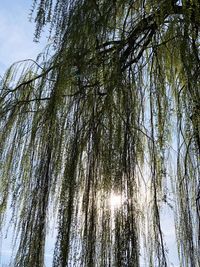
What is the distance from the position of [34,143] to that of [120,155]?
50cm

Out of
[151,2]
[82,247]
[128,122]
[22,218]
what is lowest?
[82,247]

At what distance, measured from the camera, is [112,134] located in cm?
159

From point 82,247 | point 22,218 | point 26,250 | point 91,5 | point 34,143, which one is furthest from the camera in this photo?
point 34,143

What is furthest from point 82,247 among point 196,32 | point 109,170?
point 196,32

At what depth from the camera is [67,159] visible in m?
1.58

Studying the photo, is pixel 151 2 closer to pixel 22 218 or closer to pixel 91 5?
pixel 91 5

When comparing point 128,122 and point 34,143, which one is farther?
point 34,143

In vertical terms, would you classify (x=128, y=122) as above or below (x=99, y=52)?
below

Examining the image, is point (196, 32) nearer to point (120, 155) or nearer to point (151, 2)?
point (151, 2)

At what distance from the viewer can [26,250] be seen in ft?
4.92

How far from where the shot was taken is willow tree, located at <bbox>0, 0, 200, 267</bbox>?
55.9 inches

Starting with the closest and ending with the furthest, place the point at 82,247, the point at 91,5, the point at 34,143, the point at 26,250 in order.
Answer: the point at 82,247
the point at 26,250
the point at 91,5
the point at 34,143

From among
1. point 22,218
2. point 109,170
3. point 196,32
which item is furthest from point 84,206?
point 196,32

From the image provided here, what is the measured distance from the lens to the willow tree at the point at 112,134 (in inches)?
55.9
